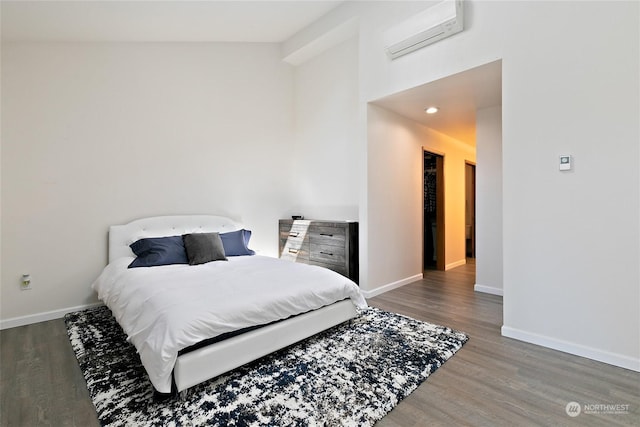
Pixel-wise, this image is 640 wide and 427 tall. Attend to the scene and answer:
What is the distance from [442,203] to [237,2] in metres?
4.05

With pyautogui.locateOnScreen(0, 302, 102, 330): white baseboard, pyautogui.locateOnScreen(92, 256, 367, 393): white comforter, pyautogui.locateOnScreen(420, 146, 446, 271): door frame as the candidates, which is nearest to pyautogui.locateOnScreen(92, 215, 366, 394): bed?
pyautogui.locateOnScreen(92, 256, 367, 393): white comforter

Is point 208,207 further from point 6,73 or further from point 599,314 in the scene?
point 599,314

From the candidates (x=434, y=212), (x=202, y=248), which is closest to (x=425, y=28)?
(x=202, y=248)

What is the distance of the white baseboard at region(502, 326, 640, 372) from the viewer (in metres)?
2.08

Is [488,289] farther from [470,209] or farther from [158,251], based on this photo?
[158,251]

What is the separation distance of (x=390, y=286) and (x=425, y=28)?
293 cm

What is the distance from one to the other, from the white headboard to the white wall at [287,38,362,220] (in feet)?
4.26

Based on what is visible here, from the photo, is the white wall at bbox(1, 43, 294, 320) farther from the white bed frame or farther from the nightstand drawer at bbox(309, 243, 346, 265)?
the nightstand drawer at bbox(309, 243, 346, 265)

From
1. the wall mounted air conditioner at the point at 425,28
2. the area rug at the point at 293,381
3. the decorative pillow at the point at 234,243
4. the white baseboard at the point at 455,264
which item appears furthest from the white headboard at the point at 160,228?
the white baseboard at the point at 455,264

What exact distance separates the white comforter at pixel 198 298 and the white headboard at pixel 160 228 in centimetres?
29

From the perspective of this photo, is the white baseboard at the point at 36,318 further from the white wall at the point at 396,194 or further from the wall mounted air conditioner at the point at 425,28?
the wall mounted air conditioner at the point at 425,28

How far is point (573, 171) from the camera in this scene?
2.28m

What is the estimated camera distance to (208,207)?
14.0 feet

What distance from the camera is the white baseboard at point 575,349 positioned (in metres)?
2.08
